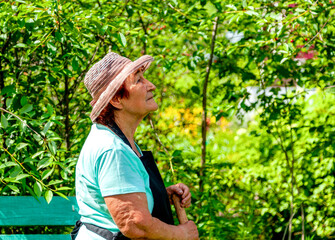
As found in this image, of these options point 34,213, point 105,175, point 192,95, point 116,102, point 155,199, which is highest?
point 116,102

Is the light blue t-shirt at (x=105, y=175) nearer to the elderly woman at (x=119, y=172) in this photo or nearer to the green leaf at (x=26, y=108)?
the elderly woman at (x=119, y=172)

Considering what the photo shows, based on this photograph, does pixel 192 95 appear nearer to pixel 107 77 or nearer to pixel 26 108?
pixel 26 108

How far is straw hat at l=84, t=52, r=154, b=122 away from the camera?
175cm

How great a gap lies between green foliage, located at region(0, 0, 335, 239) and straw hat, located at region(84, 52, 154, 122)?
60 cm

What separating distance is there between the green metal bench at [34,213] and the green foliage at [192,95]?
9cm

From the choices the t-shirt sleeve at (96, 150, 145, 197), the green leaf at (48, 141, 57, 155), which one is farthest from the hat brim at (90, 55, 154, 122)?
the green leaf at (48, 141, 57, 155)

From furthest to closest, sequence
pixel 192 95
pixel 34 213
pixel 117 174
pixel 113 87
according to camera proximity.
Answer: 1. pixel 192 95
2. pixel 34 213
3. pixel 113 87
4. pixel 117 174

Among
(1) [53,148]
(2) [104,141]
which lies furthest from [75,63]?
(2) [104,141]

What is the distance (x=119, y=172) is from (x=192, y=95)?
122 inches

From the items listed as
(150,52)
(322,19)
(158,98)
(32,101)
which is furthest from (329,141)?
(32,101)

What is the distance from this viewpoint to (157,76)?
4434 millimetres

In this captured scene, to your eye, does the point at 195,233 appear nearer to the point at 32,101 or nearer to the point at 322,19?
the point at 32,101

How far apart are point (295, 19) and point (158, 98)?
205 cm

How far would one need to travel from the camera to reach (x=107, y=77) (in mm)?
1793
